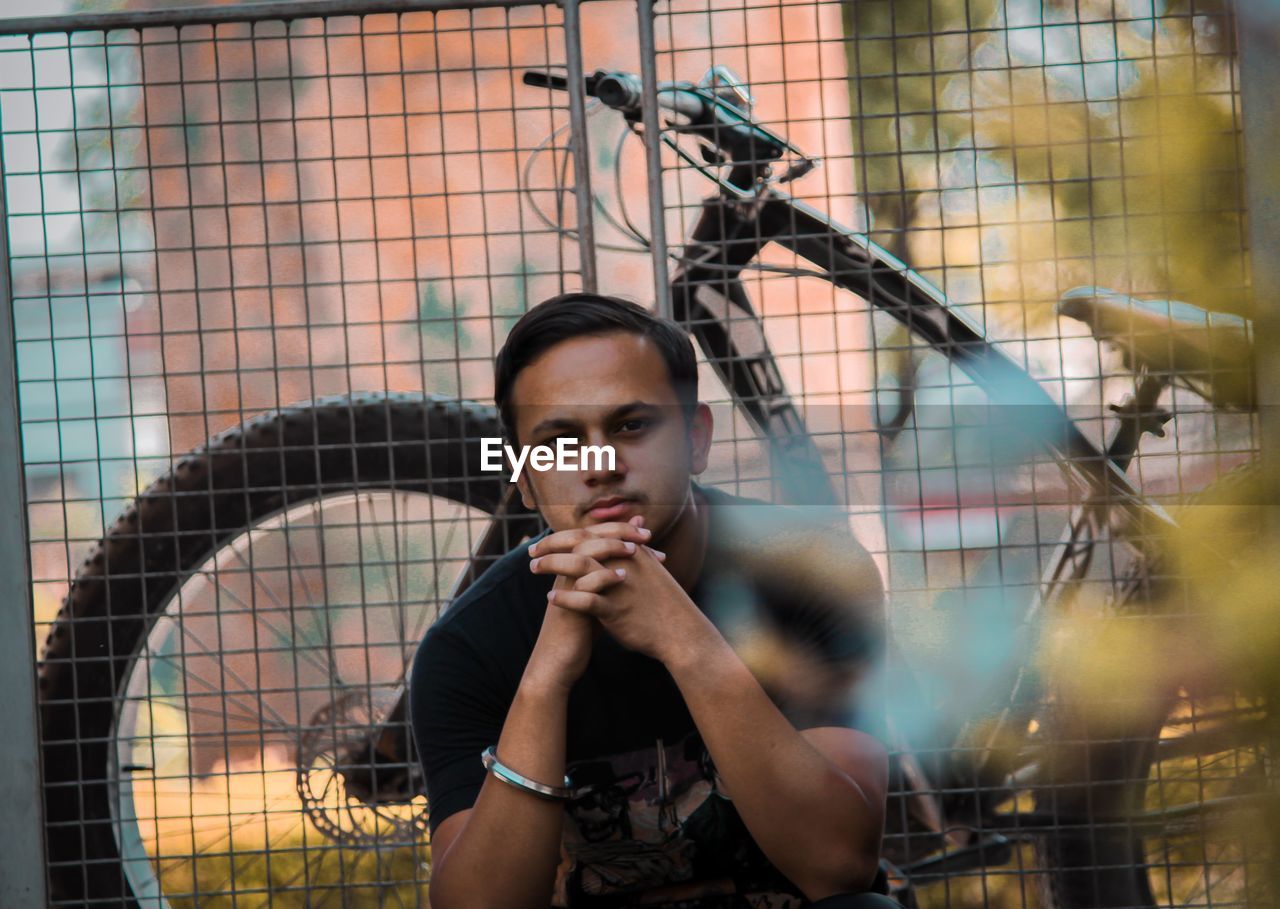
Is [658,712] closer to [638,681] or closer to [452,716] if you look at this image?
[638,681]

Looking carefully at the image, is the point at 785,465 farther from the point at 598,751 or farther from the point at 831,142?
the point at 831,142

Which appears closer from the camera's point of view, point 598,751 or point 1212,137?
point 1212,137

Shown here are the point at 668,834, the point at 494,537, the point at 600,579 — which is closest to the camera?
the point at 600,579

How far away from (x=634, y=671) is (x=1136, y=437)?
910 mm

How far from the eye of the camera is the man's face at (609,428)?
92cm

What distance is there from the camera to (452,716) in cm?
107

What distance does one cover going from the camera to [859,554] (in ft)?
3.61

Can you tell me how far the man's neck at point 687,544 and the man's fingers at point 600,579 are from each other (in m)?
0.12

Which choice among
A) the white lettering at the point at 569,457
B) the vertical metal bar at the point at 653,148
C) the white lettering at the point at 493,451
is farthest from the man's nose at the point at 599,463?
the vertical metal bar at the point at 653,148

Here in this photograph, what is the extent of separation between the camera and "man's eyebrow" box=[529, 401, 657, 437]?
92cm

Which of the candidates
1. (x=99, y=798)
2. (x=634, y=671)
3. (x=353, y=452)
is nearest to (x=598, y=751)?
(x=634, y=671)

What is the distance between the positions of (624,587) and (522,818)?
0.20 metres

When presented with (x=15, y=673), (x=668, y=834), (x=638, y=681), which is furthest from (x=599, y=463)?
(x=15, y=673)

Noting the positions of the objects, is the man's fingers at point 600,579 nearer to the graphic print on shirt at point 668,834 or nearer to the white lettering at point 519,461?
the white lettering at point 519,461
